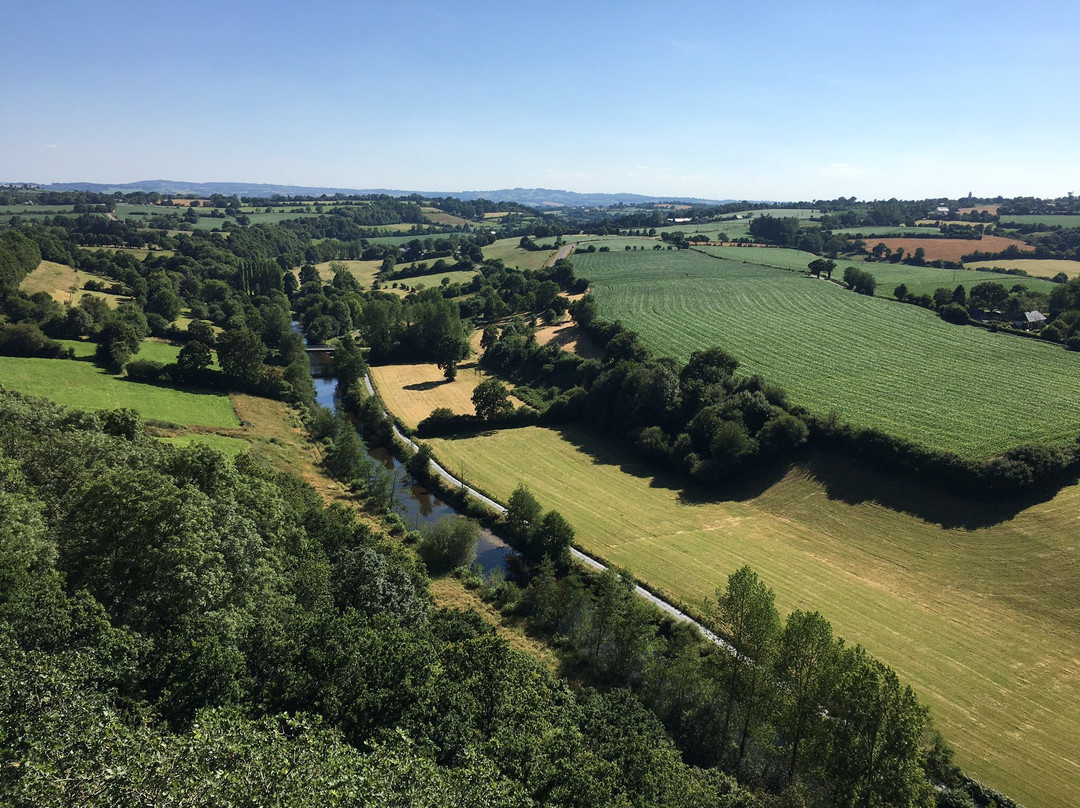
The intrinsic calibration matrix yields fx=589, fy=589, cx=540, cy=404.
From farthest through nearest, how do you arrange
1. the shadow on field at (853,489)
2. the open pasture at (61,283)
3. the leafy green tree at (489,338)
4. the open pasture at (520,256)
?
the open pasture at (520,256) < the leafy green tree at (489,338) < the open pasture at (61,283) < the shadow on field at (853,489)

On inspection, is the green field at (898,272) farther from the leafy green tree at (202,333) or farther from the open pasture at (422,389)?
the leafy green tree at (202,333)

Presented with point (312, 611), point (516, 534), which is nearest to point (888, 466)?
point (516, 534)

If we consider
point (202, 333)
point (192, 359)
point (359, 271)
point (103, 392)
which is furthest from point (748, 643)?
point (359, 271)

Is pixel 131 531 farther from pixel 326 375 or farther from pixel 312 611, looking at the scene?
pixel 326 375

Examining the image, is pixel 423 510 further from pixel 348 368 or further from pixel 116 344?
pixel 116 344

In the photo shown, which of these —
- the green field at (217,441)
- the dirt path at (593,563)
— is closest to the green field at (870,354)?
the dirt path at (593,563)

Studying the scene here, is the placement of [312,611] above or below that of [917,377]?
below
